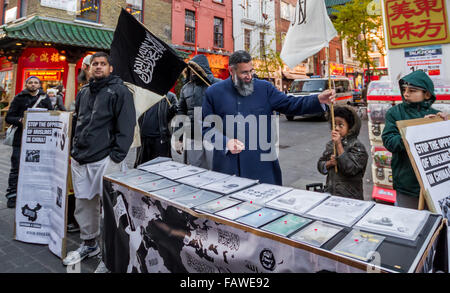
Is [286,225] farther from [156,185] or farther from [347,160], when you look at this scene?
[347,160]

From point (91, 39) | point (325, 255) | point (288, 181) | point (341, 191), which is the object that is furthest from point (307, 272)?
point (91, 39)

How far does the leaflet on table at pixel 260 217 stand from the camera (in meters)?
1.46

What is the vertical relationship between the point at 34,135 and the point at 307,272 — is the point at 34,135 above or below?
above

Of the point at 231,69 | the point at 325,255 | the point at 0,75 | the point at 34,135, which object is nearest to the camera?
the point at 325,255

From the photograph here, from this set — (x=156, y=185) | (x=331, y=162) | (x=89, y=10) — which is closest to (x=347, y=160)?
(x=331, y=162)

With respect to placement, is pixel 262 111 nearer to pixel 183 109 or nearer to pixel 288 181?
pixel 183 109

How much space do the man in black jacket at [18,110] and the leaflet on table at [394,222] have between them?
514cm

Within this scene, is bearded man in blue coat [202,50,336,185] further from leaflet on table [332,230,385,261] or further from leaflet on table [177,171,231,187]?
leaflet on table [332,230,385,261]

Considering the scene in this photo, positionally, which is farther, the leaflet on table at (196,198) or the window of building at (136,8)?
the window of building at (136,8)

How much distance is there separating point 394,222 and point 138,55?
2981 millimetres

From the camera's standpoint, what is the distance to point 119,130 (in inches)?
113

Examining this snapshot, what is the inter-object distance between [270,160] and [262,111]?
1.75 ft

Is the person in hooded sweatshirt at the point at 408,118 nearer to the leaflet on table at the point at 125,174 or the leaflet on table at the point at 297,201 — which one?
the leaflet on table at the point at 297,201

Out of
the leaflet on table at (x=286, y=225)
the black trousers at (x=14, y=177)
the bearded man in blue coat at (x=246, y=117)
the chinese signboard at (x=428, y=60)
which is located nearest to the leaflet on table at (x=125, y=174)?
the bearded man in blue coat at (x=246, y=117)
